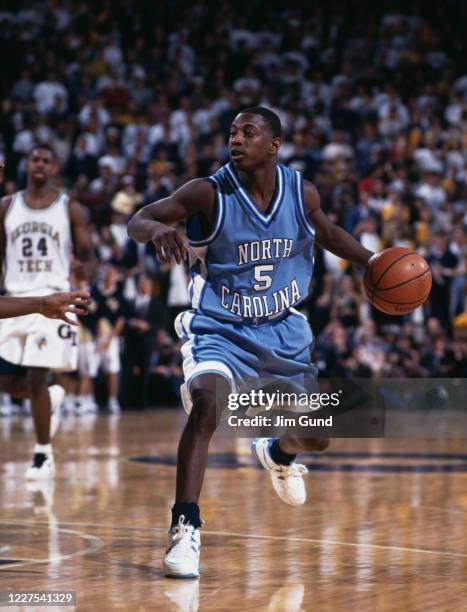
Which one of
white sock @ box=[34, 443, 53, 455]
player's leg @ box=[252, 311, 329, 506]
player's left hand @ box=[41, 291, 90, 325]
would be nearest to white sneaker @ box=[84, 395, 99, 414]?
white sock @ box=[34, 443, 53, 455]

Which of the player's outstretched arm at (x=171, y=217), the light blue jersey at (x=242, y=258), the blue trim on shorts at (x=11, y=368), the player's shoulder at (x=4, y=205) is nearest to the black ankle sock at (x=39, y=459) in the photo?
the blue trim on shorts at (x=11, y=368)

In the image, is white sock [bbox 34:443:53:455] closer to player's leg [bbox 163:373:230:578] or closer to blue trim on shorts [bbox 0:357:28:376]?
blue trim on shorts [bbox 0:357:28:376]

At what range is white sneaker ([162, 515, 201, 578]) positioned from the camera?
4.61 meters

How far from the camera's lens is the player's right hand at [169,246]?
15.0 ft

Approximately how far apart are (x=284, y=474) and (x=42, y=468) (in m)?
2.63

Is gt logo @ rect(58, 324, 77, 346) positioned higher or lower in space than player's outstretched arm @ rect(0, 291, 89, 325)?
higher

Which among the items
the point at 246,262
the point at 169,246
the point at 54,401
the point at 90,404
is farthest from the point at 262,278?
the point at 90,404

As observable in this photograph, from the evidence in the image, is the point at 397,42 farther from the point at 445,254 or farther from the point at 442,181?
the point at 445,254

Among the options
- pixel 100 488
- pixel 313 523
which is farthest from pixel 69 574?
pixel 100 488

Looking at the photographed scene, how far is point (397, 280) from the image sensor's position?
18.2 feet

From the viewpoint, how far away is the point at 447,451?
991 centimetres

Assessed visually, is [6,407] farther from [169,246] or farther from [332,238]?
[169,246]

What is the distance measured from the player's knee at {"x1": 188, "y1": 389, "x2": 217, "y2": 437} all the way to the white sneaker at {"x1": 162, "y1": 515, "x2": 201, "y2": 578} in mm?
360

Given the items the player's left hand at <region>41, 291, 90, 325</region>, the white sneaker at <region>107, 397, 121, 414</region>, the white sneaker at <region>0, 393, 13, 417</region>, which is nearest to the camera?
the player's left hand at <region>41, 291, 90, 325</region>
